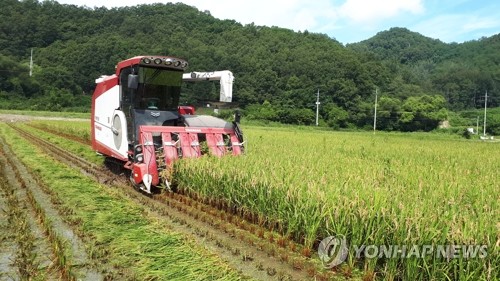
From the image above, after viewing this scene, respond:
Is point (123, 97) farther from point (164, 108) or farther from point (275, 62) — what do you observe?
point (275, 62)

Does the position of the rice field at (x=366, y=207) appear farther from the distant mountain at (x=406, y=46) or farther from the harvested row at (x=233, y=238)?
the distant mountain at (x=406, y=46)

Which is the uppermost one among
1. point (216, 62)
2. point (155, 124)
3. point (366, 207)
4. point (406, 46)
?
point (406, 46)

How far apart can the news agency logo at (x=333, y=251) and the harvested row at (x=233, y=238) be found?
0.12 m

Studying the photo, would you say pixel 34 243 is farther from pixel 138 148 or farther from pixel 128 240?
pixel 138 148

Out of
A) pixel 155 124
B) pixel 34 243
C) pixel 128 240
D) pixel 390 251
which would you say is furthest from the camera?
pixel 155 124

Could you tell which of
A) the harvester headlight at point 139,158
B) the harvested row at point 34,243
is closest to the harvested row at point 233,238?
the harvester headlight at point 139,158

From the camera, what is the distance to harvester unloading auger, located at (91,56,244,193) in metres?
7.26

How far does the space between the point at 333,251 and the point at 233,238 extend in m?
1.33

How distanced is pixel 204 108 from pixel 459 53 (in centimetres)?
12121

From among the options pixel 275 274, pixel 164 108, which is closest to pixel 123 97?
pixel 164 108

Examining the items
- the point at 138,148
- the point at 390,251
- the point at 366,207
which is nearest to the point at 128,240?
the point at 366,207

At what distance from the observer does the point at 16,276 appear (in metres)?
3.53

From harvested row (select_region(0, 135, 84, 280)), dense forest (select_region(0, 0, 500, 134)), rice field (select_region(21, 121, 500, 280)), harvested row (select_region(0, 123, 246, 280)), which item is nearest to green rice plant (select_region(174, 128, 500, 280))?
rice field (select_region(21, 121, 500, 280))

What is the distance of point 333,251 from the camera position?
156 inches
